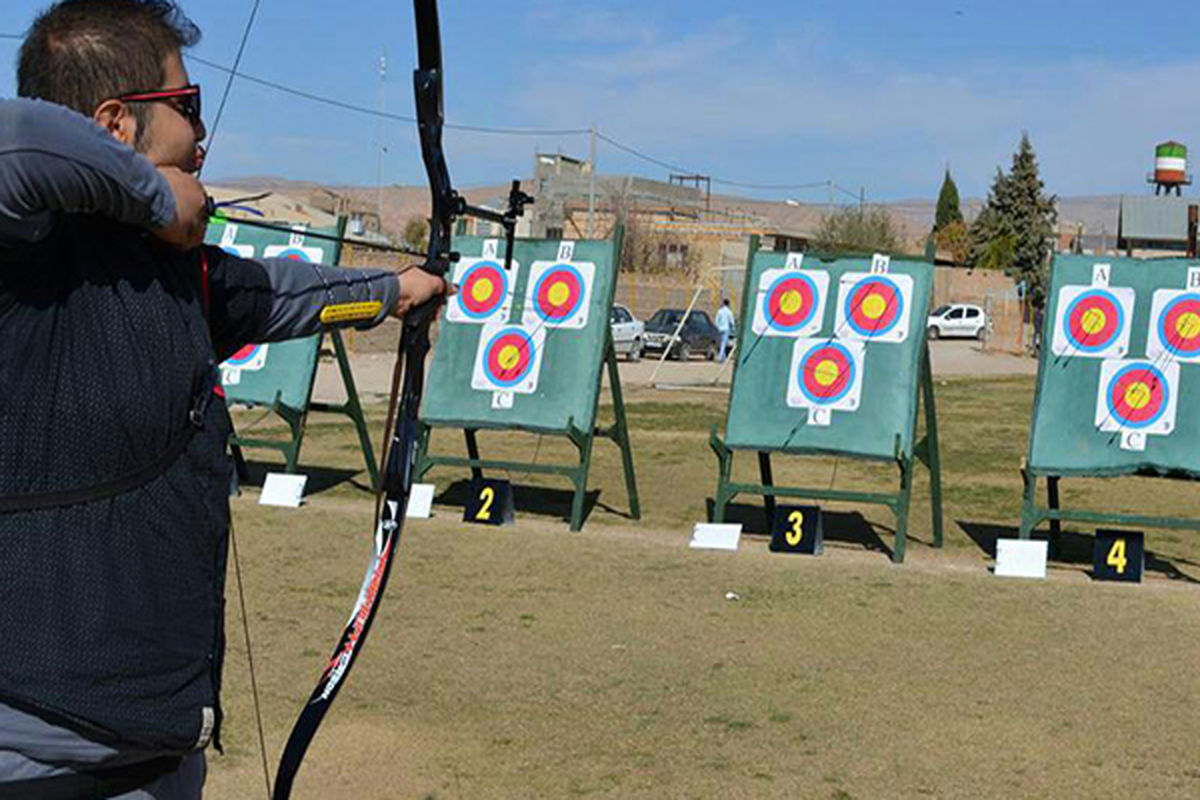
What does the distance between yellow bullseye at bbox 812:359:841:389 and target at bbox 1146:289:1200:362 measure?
1.62 meters

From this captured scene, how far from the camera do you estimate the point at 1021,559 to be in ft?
24.4

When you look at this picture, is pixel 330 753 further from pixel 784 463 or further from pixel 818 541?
pixel 784 463

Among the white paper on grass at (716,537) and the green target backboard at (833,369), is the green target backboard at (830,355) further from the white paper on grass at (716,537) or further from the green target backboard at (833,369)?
the white paper on grass at (716,537)

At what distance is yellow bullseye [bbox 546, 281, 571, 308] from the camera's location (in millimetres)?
8859

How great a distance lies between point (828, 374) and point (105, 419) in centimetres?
668

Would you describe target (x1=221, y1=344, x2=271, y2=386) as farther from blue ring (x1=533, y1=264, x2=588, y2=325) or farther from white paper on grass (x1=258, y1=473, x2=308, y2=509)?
blue ring (x1=533, y1=264, x2=588, y2=325)

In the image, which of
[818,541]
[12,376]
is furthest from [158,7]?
[818,541]

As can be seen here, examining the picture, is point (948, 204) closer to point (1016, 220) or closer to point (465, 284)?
point (1016, 220)

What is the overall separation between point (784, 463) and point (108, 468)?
10571mm

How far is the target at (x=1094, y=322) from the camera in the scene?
25.8ft

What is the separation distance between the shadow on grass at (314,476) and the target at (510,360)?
50.7 inches

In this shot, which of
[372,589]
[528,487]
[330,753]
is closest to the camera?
[372,589]

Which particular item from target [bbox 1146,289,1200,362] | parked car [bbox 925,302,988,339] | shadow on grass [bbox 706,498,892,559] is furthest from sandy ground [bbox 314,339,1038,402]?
target [bbox 1146,289,1200,362]

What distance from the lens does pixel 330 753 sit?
4430 mm
